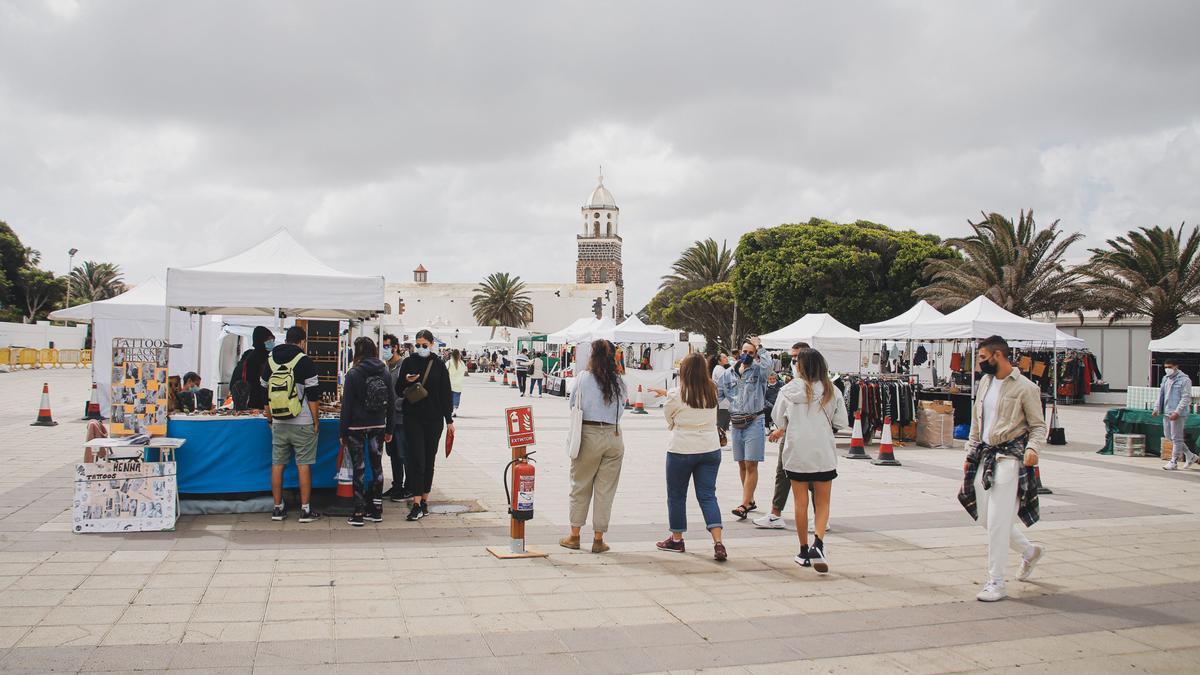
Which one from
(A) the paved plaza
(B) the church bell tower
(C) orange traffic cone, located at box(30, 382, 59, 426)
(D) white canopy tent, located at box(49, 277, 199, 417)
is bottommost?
(A) the paved plaza

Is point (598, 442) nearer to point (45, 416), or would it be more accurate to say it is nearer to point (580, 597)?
point (580, 597)

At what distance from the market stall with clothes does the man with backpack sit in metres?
0.33

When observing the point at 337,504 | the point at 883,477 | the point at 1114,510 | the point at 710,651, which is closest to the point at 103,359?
the point at 337,504

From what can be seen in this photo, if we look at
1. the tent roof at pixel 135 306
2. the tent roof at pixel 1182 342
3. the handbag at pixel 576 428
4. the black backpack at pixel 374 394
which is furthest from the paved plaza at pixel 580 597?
the tent roof at pixel 1182 342

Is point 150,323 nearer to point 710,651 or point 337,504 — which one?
point 337,504

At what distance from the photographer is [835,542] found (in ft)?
25.3

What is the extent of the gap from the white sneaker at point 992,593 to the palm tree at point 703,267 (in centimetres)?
5724

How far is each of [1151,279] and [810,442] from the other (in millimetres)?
29873

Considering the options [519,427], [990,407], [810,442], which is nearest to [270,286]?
[519,427]

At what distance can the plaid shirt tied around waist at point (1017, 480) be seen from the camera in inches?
234

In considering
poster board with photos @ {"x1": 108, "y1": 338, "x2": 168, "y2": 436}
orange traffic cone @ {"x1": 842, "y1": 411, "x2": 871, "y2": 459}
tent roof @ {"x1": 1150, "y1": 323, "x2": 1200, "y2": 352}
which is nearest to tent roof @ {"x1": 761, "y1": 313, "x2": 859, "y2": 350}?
tent roof @ {"x1": 1150, "y1": 323, "x2": 1200, "y2": 352}

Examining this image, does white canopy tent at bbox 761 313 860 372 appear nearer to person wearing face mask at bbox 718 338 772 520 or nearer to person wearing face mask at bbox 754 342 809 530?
person wearing face mask at bbox 718 338 772 520

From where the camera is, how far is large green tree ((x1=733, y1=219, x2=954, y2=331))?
144ft

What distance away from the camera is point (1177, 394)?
13.2 metres
